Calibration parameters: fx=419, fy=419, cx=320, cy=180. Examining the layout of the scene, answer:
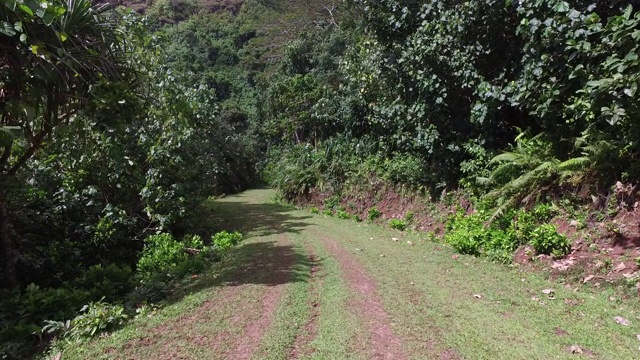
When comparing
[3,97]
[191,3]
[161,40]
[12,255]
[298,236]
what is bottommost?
[298,236]

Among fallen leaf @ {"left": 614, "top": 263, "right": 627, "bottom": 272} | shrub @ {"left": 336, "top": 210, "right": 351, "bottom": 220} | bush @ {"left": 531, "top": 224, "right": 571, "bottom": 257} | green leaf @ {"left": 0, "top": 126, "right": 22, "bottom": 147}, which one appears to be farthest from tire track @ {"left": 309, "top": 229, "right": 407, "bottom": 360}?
shrub @ {"left": 336, "top": 210, "right": 351, "bottom": 220}

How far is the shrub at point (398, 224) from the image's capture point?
1052 centimetres

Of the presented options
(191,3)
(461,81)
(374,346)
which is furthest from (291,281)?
(191,3)

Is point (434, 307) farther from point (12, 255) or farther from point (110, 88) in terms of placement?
point (12, 255)

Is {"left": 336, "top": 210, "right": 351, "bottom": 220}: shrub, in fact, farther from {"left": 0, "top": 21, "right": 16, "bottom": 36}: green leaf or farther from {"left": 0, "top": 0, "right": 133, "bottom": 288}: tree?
{"left": 0, "top": 21, "right": 16, "bottom": 36}: green leaf

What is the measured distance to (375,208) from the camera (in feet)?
41.2

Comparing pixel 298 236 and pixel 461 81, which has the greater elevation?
pixel 461 81

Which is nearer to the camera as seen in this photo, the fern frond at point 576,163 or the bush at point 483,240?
the fern frond at point 576,163

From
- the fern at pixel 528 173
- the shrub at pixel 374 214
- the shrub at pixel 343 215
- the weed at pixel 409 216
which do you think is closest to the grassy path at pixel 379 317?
the fern at pixel 528 173

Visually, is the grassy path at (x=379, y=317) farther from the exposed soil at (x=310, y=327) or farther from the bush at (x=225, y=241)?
the bush at (x=225, y=241)

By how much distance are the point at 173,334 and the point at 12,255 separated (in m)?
4.08

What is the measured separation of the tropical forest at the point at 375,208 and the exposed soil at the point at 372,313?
3cm

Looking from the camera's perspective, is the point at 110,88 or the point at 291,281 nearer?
the point at 110,88

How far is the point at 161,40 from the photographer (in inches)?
391
